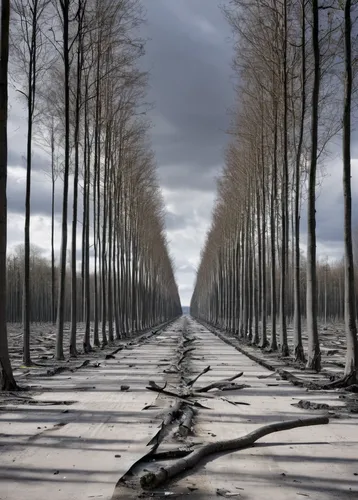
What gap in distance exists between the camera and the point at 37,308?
54.6 metres

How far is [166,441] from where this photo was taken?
502cm

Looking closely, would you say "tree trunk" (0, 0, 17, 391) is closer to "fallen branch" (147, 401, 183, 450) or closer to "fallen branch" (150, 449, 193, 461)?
"fallen branch" (147, 401, 183, 450)

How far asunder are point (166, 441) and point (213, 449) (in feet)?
1.93

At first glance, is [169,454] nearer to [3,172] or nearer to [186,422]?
[186,422]

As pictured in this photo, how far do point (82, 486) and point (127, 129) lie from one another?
2038 cm

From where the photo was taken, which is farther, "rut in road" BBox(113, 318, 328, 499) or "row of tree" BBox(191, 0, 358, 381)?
"row of tree" BBox(191, 0, 358, 381)

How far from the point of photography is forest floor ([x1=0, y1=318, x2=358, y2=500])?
376 cm

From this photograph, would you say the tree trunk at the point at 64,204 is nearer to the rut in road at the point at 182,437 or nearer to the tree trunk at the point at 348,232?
the rut in road at the point at 182,437

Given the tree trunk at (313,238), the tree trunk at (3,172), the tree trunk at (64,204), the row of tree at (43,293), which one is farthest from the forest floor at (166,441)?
the row of tree at (43,293)

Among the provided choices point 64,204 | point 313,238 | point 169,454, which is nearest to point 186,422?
point 169,454

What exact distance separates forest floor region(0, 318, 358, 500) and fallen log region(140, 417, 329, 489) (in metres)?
0.05

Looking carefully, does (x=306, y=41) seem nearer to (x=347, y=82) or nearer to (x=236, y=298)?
(x=347, y=82)

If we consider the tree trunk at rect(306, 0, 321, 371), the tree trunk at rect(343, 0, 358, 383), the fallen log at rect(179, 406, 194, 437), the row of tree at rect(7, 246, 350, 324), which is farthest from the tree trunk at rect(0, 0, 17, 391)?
the row of tree at rect(7, 246, 350, 324)

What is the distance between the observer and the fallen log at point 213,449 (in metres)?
3.74
